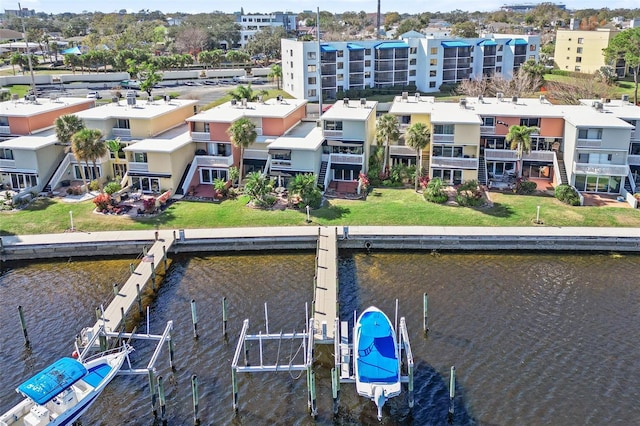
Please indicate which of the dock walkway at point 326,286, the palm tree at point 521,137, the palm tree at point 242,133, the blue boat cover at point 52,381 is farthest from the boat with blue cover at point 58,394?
the palm tree at point 521,137

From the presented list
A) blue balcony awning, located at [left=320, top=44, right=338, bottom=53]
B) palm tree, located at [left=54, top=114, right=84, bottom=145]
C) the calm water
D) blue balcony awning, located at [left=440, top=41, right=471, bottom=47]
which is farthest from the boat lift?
blue balcony awning, located at [left=440, top=41, right=471, bottom=47]

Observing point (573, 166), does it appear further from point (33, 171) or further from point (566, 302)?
point (33, 171)

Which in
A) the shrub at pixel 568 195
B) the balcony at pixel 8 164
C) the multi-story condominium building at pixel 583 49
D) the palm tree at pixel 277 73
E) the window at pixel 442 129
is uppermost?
the multi-story condominium building at pixel 583 49

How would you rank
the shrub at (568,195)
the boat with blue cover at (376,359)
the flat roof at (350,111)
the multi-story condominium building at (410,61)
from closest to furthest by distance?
the boat with blue cover at (376,359) < the shrub at (568,195) < the flat roof at (350,111) < the multi-story condominium building at (410,61)

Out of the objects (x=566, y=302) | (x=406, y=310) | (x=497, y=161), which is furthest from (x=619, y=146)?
(x=406, y=310)

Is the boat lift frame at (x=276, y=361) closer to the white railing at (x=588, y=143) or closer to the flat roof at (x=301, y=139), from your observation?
the flat roof at (x=301, y=139)

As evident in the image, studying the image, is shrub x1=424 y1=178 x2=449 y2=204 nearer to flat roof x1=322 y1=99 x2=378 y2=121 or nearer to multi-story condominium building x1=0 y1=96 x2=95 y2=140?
flat roof x1=322 y1=99 x2=378 y2=121

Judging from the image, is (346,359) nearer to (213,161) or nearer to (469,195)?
(469,195)
